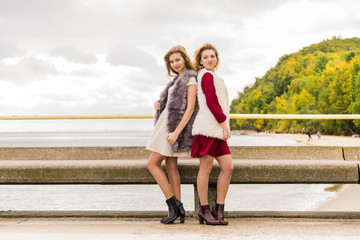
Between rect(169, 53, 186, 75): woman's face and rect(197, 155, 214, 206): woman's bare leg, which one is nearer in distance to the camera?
rect(197, 155, 214, 206): woman's bare leg

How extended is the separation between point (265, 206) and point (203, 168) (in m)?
12.9

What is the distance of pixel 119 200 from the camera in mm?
17969

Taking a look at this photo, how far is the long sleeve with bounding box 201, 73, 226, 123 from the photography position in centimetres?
370

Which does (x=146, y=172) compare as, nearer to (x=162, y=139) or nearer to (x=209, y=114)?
(x=162, y=139)

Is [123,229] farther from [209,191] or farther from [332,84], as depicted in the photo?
[332,84]

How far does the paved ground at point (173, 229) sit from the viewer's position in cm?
329

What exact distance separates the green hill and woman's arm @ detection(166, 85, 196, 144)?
6443 cm

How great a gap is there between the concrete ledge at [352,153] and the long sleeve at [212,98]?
195cm

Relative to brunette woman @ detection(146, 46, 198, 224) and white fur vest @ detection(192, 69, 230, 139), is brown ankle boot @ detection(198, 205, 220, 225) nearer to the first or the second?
brunette woman @ detection(146, 46, 198, 224)

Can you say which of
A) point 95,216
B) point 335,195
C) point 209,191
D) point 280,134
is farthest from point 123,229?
point 280,134

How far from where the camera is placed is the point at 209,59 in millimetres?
3934

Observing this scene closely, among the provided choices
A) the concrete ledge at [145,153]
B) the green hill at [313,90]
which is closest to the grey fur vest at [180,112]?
the concrete ledge at [145,153]

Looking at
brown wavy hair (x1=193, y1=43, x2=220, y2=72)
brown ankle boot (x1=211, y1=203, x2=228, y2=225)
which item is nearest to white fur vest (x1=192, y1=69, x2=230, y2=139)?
brown wavy hair (x1=193, y1=43, x2=220, y2=72)

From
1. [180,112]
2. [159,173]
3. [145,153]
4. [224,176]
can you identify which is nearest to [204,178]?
[224,176]
